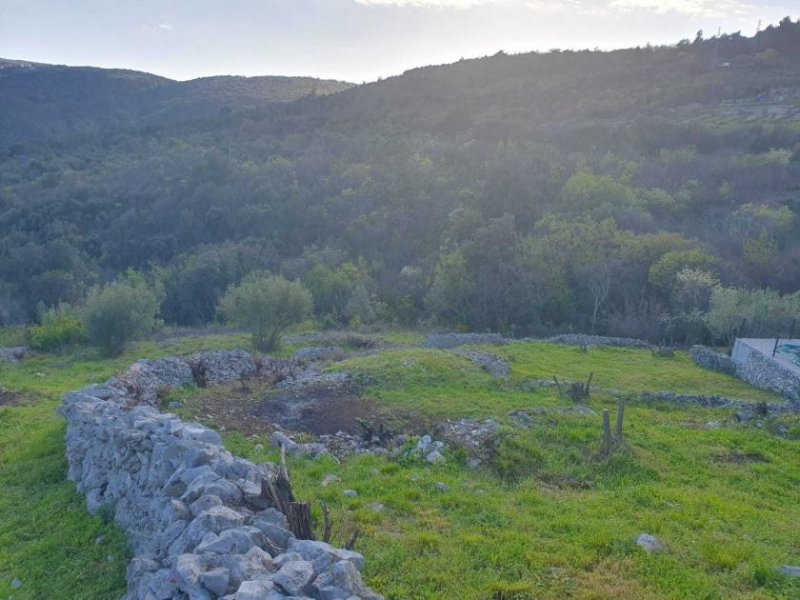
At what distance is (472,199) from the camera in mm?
48219

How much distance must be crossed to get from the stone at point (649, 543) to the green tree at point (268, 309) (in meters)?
18.4

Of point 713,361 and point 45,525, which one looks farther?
point 713,361

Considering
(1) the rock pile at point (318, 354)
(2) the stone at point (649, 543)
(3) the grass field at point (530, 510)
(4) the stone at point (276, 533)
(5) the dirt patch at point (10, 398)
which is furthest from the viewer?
(1) the rock pile at point (318, 354)

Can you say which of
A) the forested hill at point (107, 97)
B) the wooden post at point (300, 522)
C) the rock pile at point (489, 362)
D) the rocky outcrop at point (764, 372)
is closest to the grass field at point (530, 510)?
the wooden post at point (300, 522)

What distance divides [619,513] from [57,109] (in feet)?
347

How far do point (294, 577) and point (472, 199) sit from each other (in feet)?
146

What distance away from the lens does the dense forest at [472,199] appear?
109ft

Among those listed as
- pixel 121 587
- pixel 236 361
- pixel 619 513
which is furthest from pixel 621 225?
pixel 121 587

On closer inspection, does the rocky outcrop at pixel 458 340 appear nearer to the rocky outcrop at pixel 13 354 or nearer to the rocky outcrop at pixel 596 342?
the rocky outcrop at pixel 596 342

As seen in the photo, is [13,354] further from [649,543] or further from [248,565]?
[649,543]

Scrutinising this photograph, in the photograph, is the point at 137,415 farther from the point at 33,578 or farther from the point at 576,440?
the point at 576,440

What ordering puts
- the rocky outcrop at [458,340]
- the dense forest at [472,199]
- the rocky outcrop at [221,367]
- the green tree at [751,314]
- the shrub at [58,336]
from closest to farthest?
the rocky outcrop at [221,367] < the rocky outcrop at [458,340] < the shrub at [58,336] < the green tree at [751,314] < the dense forest at [472,199]

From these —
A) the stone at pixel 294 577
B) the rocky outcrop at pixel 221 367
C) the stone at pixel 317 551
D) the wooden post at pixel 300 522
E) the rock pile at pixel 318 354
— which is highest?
the stone at pixel 294 577

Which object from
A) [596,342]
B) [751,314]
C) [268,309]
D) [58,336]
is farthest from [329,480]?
[751,314]
